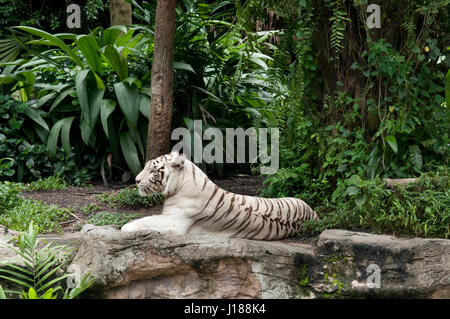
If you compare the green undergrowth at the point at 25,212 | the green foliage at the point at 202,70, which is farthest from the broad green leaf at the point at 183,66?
the green undergrowth at the point at 25,212

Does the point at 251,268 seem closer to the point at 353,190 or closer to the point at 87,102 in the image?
the point at 353,190

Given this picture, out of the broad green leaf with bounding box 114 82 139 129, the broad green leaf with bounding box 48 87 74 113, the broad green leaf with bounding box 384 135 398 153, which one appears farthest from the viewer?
the broad green leaf with bounding box 48 87 74 113

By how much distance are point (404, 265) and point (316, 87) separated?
2251mm

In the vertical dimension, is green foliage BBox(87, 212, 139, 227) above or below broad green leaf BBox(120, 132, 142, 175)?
below

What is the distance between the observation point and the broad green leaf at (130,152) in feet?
21.9

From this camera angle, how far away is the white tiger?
3857 millimetres

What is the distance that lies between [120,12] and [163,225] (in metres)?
6.15

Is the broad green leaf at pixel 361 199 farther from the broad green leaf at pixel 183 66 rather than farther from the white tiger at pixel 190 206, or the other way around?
the broad green leaf at pixel 183 66

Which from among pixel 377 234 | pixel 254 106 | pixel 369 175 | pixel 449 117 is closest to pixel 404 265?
pixel 377 234

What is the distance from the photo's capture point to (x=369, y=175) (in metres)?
4.78

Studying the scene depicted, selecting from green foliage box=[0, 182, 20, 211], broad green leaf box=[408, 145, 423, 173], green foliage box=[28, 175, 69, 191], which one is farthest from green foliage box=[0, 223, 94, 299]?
broad green leaf box=[408, 145, 423, 173]

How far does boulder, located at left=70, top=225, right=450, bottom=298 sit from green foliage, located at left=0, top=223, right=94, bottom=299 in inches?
6.4

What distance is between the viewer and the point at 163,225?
3.80 meters

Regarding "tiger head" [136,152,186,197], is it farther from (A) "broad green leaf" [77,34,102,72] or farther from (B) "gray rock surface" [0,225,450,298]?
(A) "broad green leaf" [77,34,102,72]
